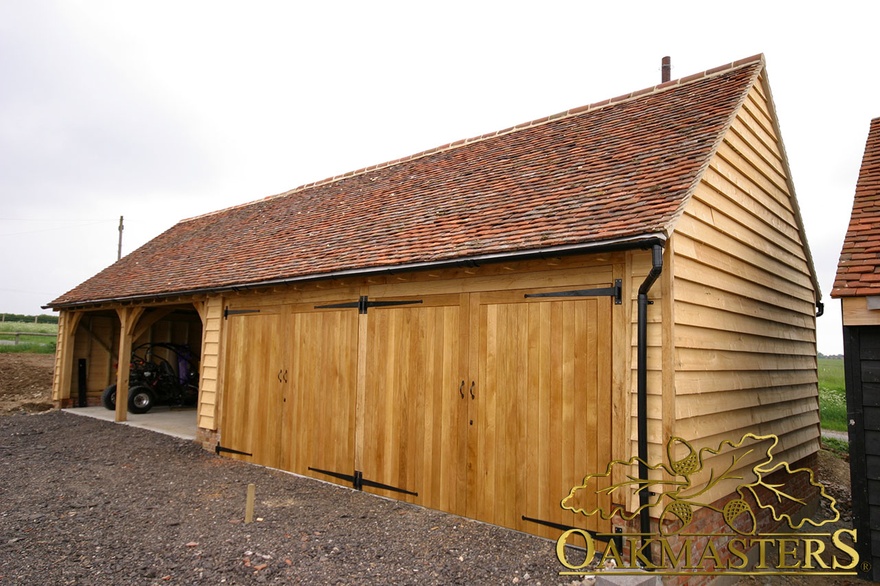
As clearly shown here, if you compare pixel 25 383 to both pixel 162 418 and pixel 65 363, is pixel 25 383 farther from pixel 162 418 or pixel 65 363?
pixel 162 418

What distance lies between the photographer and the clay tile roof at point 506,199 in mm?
5000

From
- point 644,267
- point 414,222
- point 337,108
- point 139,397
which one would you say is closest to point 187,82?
point 337,108

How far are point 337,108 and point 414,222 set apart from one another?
39.1ft

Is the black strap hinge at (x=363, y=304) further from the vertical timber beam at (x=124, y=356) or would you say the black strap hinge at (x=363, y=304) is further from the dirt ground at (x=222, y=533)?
the vertical timber beam at (x=124, y=356)

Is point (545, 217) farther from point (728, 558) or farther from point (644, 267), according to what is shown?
point (728, 558)

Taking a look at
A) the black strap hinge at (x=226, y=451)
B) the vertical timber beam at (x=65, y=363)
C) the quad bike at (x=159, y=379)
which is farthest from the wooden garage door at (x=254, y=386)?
the vertical timber beam at (x=65, y=363)

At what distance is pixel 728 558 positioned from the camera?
5.12m

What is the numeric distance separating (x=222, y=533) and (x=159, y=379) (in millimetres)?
10318

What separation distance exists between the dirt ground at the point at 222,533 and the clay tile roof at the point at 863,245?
3.10 m

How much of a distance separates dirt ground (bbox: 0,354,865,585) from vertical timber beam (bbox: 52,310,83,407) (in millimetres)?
6200

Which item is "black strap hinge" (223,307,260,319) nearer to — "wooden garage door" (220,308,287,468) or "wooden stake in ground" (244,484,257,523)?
"wooden garage door" (220,308,287,468)

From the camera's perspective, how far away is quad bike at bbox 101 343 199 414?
13.2m

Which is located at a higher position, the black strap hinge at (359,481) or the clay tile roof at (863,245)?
the clay tile roof at (863,245)

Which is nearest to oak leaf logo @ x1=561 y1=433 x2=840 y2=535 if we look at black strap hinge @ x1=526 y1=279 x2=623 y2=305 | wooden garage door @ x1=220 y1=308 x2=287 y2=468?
black strap hinge @ x1=526 y1=279 x2=623 y2=305
